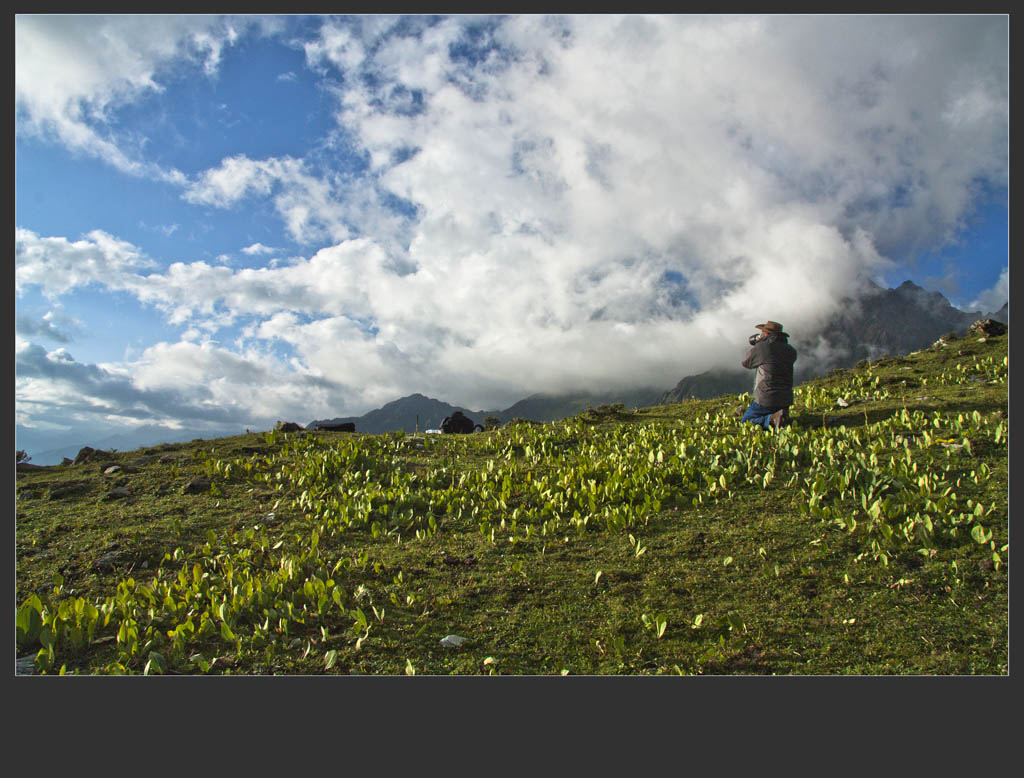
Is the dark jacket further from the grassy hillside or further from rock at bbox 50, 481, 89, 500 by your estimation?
rock at bbox 50, 481, 89, 500

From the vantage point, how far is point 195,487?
1131 cm

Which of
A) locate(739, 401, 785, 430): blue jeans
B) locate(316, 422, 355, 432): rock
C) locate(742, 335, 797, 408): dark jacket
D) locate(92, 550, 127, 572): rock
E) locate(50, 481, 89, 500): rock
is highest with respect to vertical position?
locate(742, 335, 797, 408): dark jacket

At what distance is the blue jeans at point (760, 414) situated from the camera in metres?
12.2

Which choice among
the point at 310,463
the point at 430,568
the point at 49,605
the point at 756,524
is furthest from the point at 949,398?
the point at 49,605

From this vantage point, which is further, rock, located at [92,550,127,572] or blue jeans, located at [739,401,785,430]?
blue jeans, located at [739,401,785,430]

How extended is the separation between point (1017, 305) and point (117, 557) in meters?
11.1

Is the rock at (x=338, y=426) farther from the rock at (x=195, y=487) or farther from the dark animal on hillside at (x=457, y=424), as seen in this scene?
the rock at (x=195, y=487)

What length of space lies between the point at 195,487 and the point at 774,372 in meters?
12.3

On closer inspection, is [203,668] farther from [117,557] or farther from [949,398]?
Answer: [949,398]

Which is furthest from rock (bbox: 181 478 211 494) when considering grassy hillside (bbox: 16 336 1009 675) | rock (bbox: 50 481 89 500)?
rock (bbox: 50 481 89 500)

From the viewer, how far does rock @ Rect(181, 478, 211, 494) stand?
36.9 feet

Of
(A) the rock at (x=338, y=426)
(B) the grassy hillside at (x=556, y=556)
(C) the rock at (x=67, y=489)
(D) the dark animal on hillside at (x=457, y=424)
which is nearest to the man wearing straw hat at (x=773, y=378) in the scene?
(B) the grassy hillside at (x=556, y=556)

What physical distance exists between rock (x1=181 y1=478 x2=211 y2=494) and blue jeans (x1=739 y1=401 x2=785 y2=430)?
11713mm

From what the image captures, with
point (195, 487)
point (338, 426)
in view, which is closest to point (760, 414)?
point (195, 487)
